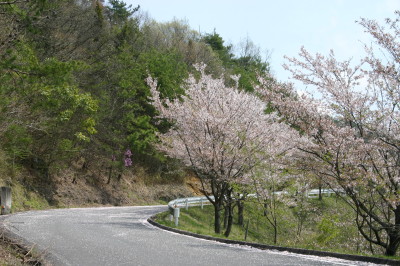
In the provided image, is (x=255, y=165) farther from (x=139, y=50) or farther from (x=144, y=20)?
(x=144, y=20)

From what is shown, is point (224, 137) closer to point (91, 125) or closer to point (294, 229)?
point (91, 125)

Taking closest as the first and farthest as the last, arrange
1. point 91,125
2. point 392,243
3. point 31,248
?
point 31,248, point 392,243, point 91,125

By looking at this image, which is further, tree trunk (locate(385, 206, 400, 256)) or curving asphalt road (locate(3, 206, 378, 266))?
tree trunk (locate(385, 206, 400, 256))

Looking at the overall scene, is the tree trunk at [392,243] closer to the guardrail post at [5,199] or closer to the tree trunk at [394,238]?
the tree trunk at [394,238]

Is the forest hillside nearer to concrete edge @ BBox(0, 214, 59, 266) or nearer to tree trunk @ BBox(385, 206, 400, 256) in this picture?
concrete edge @ BBox(0, 214, 59, 266)

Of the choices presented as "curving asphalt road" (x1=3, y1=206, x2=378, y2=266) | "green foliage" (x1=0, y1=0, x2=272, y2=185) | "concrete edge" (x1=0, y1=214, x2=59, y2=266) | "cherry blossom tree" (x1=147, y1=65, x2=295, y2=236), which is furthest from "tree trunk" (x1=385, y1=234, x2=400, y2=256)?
"green foliage" (x1=0, y1=0, x2=272, y2=185)

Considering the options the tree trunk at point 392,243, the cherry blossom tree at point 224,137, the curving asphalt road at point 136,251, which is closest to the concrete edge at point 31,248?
the curving asphalt road at point 136,251

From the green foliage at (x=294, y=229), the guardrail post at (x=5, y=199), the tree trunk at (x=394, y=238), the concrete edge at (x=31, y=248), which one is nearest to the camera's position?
the concrete edge at (x=31, y=248)

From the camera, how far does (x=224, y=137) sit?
18.8 metres

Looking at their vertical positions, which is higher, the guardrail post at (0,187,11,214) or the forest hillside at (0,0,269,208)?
the forest hillside at (0,0,269,208)

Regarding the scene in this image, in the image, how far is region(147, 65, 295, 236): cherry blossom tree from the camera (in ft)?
60.5

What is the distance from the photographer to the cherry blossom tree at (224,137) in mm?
18438

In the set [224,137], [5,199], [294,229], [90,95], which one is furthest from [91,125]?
[294,229]

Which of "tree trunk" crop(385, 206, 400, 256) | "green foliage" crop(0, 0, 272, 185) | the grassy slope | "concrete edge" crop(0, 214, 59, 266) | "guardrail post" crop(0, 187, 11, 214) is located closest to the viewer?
"concrete edge" crop(0, 214, 59, 266)
